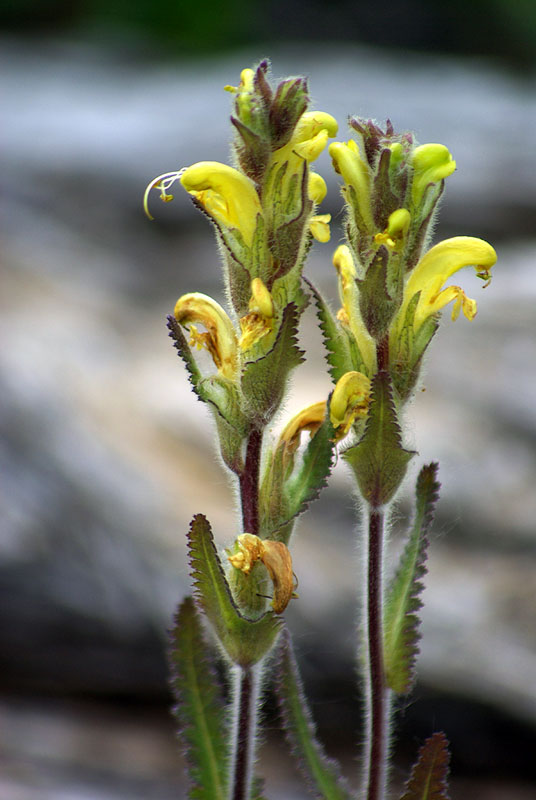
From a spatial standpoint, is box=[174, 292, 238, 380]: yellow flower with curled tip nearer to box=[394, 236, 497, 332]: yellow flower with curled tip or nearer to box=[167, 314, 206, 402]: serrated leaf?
box=[167, 314, 206, 402]: serrated leaf

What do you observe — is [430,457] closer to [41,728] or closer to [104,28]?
[41,728]

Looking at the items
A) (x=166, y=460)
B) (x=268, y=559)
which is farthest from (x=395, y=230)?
(x=166, y=460)

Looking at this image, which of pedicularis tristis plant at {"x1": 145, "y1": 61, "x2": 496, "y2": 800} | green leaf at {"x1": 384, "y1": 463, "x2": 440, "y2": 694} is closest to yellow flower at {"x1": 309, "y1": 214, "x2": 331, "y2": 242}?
pedicularis tristis plant at {"x1": 145, "y1": 61, "x2": 496, "y2": 800}

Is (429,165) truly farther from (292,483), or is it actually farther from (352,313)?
(292,483)

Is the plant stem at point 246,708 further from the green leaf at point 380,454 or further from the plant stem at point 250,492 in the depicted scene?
the green leaf at point 380,454

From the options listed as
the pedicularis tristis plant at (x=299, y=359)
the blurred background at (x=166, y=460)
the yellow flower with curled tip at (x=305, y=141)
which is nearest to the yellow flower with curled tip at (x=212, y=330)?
the pedicularis tristis plant at (x=299, y=359)
